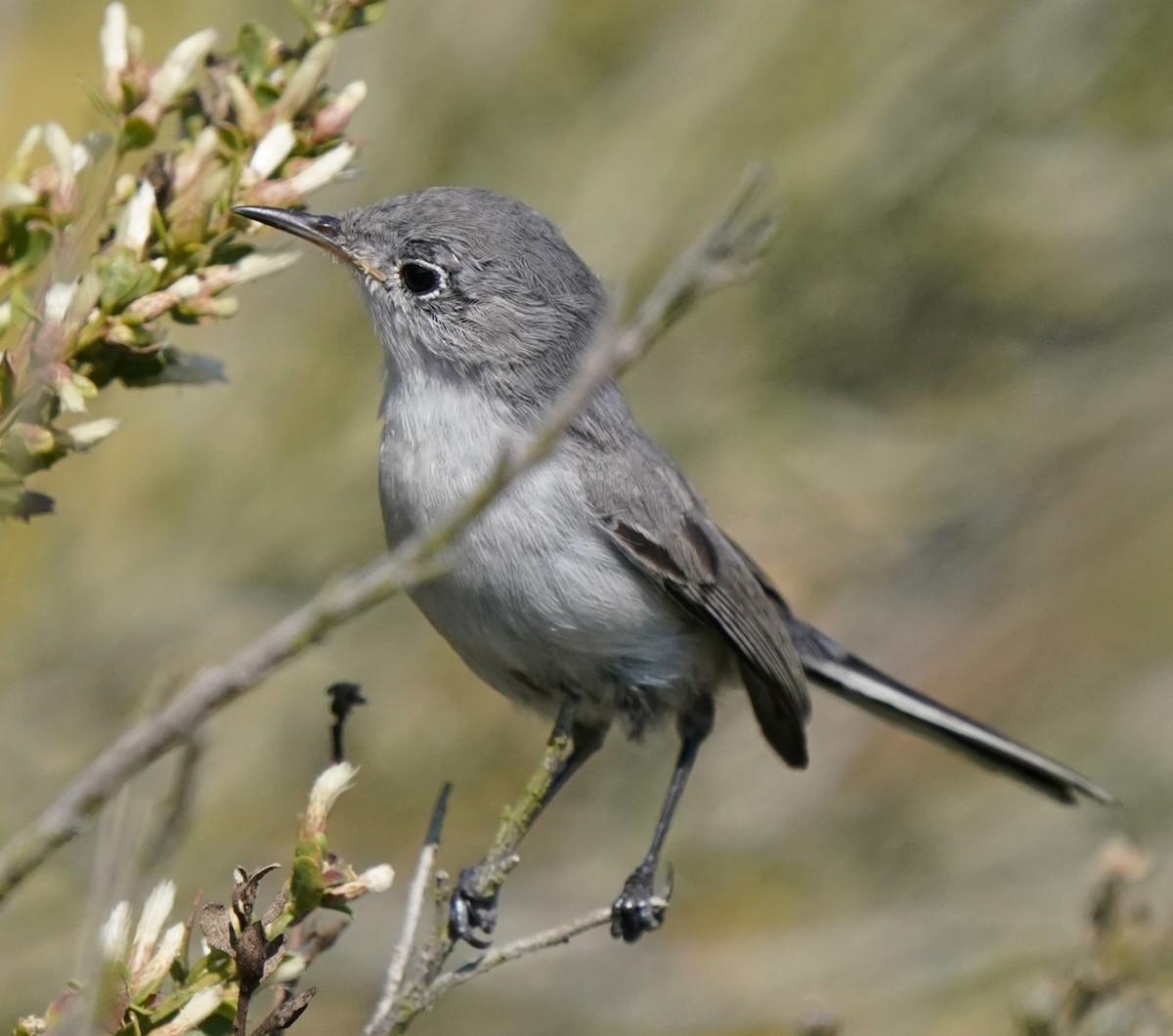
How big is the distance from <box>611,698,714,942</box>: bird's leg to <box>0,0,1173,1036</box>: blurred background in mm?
181

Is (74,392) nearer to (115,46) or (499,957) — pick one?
(115,46)

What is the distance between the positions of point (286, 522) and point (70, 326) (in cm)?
221

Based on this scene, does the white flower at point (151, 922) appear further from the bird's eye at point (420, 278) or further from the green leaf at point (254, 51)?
the bird's eye at point (420, 278)

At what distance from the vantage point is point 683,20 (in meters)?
4.27

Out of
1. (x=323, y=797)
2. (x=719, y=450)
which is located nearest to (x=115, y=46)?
(x=323, y=797)

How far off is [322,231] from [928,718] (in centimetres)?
201

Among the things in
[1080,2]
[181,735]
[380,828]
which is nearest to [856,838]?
[380,828]

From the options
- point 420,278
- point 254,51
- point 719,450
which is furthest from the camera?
point 719,450

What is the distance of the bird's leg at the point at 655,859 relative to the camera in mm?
3102

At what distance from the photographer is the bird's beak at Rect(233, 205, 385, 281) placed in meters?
2.63

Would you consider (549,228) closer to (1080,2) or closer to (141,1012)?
(1080,2)

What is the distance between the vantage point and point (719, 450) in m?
4.28

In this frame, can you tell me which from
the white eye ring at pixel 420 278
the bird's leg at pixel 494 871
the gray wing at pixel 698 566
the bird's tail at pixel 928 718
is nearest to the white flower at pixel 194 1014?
the bird's leg at pixel 494 871

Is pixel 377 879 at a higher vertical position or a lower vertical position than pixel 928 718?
lower
